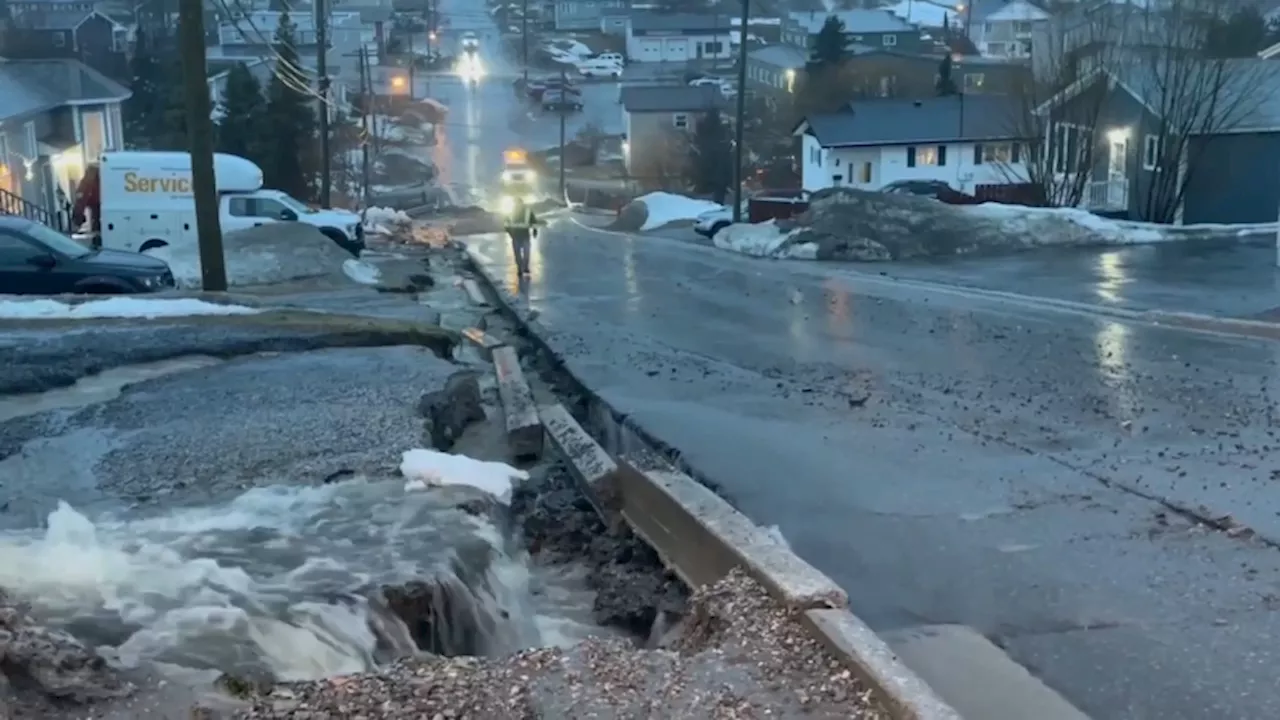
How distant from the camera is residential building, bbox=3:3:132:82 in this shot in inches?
2746

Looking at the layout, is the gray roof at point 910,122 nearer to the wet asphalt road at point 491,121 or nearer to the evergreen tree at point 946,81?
the evergreen tree at point 946,81

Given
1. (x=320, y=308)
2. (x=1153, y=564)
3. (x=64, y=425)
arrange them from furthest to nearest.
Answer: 1. (x=320, y=308)
2. (x=64, y=425)
3. (x=1153, y=564)

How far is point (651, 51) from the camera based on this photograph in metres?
120

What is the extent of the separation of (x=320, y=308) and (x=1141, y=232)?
1945cm

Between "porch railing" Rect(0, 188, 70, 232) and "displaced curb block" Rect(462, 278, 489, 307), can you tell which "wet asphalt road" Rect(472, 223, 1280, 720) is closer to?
"displaced curb block" Rect(462, 278, 489, 307)

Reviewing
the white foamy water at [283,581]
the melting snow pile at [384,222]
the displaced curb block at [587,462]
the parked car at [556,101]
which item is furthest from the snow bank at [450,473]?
the parked car at [556,101]

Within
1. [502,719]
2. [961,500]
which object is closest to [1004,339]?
[961,500]

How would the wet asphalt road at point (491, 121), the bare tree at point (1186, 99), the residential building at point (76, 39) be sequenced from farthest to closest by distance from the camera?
the wet asphalt road at point (491, 121)
the residential building at point (76, 39)
the bare tree at point (1186, 99)

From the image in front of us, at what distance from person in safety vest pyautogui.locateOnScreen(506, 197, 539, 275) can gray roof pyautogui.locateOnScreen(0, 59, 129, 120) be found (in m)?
17.9

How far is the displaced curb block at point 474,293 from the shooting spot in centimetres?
2608

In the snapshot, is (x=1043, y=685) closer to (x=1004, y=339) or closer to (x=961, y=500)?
(x=961, y=500)

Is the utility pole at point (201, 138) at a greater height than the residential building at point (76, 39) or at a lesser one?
lesser

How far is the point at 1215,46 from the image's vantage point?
1564 inches

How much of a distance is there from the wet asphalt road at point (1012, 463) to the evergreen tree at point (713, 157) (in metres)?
51.3
